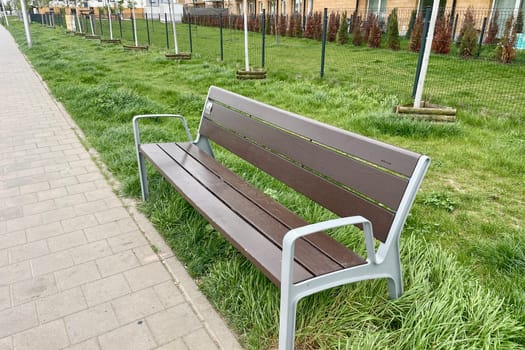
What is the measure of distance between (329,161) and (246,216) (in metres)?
0.57

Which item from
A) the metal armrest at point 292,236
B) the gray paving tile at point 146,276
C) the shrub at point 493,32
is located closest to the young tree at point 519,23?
the shrub at point 493,32

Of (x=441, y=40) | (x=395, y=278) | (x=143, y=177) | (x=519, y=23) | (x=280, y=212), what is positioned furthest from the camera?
(x=519, y=23)

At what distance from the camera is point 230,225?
2.32 m

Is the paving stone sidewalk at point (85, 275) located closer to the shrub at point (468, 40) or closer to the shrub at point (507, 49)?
the shrub at point (507, 49)

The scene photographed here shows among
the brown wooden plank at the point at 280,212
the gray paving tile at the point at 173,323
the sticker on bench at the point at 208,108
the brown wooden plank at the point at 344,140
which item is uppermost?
the brown wooden plank at the point at 344,140

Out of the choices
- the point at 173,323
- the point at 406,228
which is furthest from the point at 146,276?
the point at 406,228

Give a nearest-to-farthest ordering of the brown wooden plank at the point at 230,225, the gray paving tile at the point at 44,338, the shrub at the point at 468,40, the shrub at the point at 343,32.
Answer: the brown wooden plank at the point at 230,225
the gray paving tile at the point at 44,338
the shrub at the point at 468,40
the shrub at the point at 343,32

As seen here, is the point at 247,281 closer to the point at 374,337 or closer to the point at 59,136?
the point at 374,337

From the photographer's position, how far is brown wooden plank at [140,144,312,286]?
6.29 feet

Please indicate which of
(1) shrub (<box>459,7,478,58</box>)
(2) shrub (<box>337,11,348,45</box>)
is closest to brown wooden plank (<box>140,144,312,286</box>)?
(1) shrub (<box>459,7,478,58</box>)

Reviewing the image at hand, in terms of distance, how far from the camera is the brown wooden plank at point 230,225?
6.29 ft

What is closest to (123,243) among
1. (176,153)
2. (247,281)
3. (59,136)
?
(176,153)

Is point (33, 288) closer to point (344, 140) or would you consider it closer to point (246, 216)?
point (246, 216)

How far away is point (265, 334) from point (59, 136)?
4.76 m
